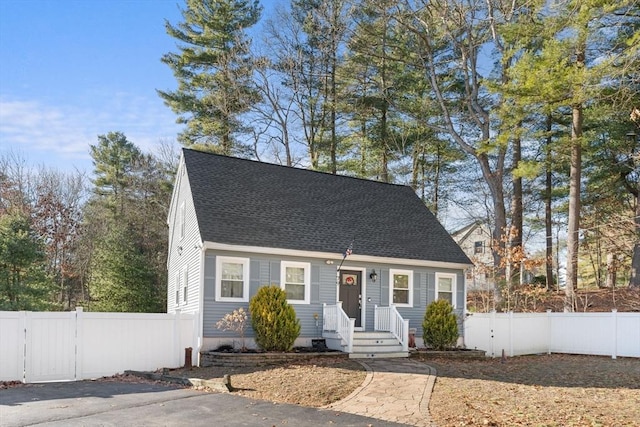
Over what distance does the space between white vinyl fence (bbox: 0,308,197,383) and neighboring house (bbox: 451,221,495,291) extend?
43.8 feet

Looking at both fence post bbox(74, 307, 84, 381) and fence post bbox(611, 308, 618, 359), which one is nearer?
fence post bbox(74, 307, 84, 381)

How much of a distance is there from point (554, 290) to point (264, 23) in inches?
789

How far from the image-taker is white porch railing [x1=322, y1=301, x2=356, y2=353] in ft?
46.8

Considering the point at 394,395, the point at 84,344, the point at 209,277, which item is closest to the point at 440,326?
the point at 209,277

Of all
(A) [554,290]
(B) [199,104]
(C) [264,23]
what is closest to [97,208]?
(B) [199,104]

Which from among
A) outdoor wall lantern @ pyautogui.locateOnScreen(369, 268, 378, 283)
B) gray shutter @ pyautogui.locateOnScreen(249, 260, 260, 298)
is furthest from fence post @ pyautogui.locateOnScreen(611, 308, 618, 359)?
gray shutter @ pyautogui.locateOnScreen(249, 260, 260, 298)

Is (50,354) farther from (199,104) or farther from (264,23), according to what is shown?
(264,23)

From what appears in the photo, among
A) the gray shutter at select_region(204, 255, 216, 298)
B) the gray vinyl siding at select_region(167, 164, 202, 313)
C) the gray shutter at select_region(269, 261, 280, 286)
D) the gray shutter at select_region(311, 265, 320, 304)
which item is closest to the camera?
the gray shutter at select_region(204, 255, 216, 298)

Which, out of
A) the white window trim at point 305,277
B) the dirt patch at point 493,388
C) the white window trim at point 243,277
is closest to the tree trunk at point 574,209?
the dirt patch at point 493,388

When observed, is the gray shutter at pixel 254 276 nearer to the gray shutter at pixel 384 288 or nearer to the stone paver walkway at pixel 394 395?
the stone paver walkway at pixel 394 395

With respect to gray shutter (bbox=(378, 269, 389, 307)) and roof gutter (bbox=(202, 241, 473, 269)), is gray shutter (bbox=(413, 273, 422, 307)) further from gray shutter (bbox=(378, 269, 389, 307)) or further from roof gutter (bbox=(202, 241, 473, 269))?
gray shutter (bbox=(378, 269, 389, 307))

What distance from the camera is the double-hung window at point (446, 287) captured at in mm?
17688

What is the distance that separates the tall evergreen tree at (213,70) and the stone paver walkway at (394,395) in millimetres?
18686

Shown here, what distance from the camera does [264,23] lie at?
28453mm
